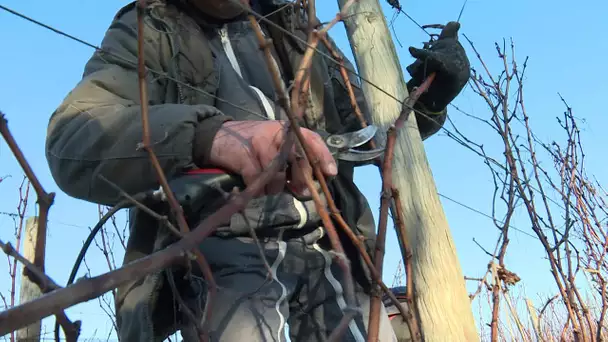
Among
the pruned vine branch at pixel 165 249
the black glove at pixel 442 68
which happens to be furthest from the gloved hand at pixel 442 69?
the pruned vine branch at pixel 165 249

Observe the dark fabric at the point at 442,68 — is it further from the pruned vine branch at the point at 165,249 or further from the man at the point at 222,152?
the pruned vine branch at the point at 165,249

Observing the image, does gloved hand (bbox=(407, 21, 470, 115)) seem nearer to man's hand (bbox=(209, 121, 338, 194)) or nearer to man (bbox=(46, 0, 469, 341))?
man (bbox=(46, 0, 469, 341))

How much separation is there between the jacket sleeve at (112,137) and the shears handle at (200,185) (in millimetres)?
44

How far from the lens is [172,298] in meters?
1.37

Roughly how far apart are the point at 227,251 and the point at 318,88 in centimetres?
56

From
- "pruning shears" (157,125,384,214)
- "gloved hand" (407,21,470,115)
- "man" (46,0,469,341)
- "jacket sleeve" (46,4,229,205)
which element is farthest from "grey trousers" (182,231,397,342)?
"gloved hand" (407,21,470,115)

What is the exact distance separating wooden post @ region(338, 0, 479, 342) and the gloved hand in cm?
9

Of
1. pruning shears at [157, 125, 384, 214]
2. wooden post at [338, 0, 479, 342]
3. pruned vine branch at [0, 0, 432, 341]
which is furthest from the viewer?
wooden post at [338, 0, 479, 342]

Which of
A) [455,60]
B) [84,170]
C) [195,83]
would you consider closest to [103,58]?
[195,83]

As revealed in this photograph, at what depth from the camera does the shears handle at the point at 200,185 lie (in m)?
1.03

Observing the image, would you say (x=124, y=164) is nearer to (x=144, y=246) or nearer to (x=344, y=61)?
(x=144, y=246)

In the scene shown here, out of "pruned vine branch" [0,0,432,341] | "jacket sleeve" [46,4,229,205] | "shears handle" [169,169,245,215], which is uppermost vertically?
"jacket sleeve" [46,4,229,205]

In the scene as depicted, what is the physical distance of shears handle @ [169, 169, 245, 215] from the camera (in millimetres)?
1029

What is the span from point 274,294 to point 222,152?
0.35m
